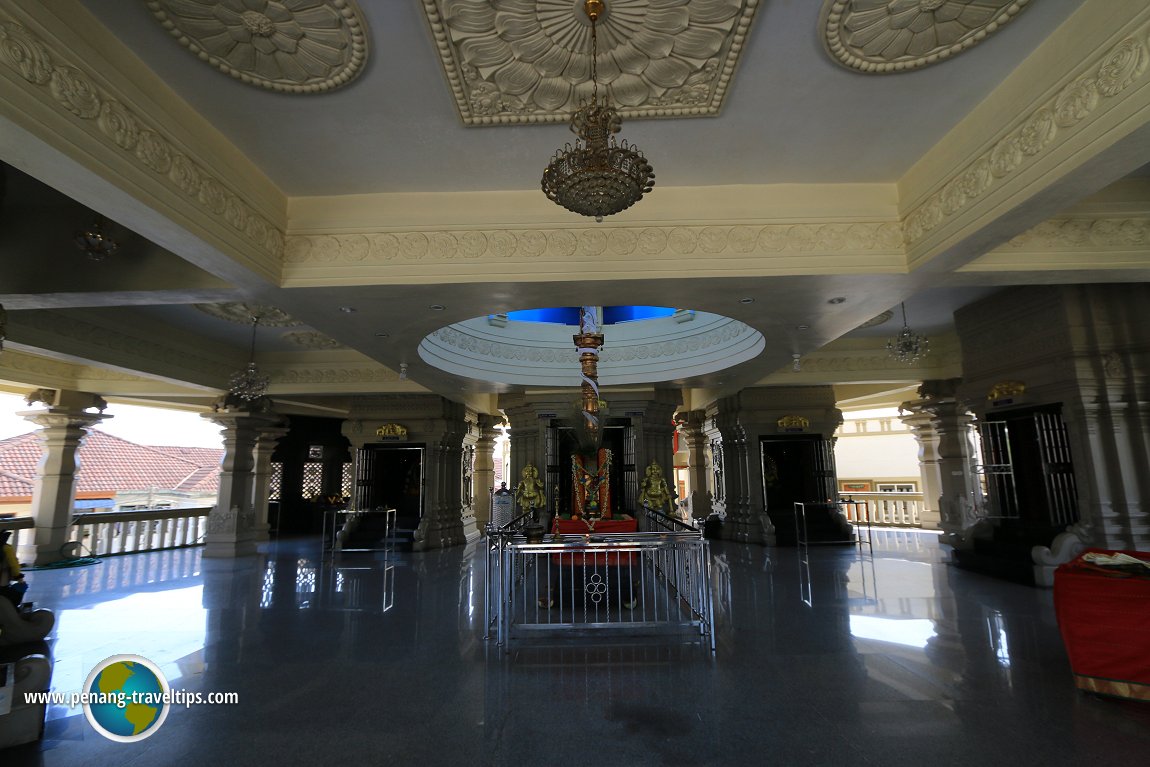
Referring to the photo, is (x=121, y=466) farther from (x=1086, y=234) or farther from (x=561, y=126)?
(x=1086, y=234)

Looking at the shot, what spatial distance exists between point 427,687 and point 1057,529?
24.8ft

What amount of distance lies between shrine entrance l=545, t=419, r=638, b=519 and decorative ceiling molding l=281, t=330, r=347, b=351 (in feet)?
14.6

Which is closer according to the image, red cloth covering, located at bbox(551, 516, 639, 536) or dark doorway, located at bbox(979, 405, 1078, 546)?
dark doorway, located at bbox(979, 405, 1078, 546)

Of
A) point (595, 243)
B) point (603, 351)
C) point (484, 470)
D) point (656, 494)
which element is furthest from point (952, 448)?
point (484, 470)

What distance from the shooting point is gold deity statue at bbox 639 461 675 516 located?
9305 millimetres

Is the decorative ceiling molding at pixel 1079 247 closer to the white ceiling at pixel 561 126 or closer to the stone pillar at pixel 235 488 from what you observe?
the white ceiling at pixel 561 126

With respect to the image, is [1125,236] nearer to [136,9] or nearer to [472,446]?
[136,9]

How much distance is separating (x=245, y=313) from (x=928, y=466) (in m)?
14.0

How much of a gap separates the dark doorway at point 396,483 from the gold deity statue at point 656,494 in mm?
5099

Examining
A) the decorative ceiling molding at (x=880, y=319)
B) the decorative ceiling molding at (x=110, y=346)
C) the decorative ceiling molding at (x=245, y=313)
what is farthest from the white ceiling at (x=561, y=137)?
the decorative ceiling molding at (x=880, y=319)

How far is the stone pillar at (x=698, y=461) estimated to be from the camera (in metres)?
14.0

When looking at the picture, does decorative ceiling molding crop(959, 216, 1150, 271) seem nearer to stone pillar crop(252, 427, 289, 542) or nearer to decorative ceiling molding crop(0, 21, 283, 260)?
decorative ceiling molding crop(0, 21, 283, 260)

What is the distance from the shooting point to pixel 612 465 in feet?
37.0

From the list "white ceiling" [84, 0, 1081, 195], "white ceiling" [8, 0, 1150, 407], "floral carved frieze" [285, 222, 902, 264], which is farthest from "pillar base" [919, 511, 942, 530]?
"white ceiling" [84, 0, 1081, 195]
